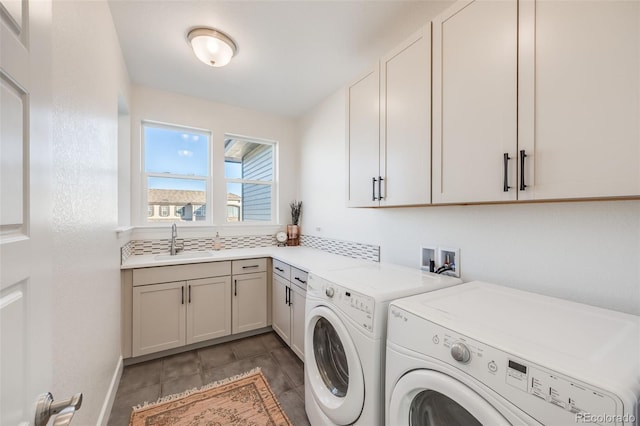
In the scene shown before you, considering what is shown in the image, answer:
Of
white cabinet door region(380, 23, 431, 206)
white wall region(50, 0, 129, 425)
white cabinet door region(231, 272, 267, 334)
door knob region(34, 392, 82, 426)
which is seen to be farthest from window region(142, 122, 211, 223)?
door knob region(34, 392, 82, 426)

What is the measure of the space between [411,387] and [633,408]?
544 millimetres

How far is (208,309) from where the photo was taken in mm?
2465

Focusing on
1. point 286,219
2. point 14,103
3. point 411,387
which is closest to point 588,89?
point 411,387

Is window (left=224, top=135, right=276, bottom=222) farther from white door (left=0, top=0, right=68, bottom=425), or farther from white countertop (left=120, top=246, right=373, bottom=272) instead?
white door (left=0, top=0, right=68, bottom=425)

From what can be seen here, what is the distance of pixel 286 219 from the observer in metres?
3.51

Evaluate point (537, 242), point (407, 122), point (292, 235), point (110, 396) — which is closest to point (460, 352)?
point (537, 242)

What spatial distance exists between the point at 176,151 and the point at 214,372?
7.54 ft

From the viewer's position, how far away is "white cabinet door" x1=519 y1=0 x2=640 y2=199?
0.81 meters

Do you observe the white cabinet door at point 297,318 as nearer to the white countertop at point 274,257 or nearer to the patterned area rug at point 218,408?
the white countertop at point 274,257

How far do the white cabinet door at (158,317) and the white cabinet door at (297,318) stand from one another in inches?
39.0

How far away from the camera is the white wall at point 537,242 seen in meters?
1.04

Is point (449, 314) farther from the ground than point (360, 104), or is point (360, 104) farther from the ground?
point (360, 104)

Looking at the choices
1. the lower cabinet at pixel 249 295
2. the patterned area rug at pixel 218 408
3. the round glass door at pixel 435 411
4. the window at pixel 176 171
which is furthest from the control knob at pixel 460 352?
the window at pixel 176 171

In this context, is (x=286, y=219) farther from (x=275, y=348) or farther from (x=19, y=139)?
(x=19, y=139)
